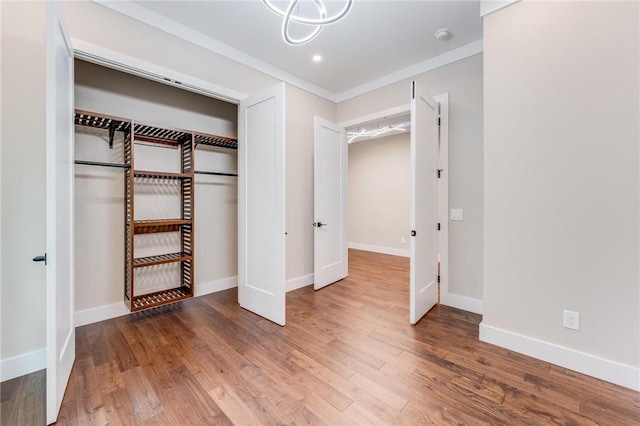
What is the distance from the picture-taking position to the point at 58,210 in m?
1.53

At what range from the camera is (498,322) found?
229 centimetres

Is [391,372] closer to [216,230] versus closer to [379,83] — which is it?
[216,230]

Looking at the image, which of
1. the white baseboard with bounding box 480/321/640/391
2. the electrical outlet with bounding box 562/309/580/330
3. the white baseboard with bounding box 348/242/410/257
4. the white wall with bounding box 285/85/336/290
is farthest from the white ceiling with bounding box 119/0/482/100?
the white baseboard with bounding box 348/242/410/257

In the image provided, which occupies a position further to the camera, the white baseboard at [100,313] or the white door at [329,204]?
the white door at [329,204]

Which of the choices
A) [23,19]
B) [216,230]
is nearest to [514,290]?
[216,230]

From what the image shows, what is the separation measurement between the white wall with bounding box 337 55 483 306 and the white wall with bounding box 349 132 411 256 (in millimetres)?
2883

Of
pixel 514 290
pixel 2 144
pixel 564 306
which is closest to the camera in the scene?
pixel 2 144

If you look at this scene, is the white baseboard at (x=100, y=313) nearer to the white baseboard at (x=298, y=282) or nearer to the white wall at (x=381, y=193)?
the white baseboard at (x=298, y=282)

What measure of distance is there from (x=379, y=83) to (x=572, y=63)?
224 cm

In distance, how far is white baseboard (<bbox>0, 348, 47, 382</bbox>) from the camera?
186 centimetres

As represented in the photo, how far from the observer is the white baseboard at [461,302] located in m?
2.96

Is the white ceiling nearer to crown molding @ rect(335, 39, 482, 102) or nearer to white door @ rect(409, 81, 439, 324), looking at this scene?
crown molding @ rect(335, 39, 482, 102)

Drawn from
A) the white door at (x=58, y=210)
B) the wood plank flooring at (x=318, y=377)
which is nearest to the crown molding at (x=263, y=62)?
the white door at (x=58, y=210)

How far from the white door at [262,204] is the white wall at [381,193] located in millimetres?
4034
